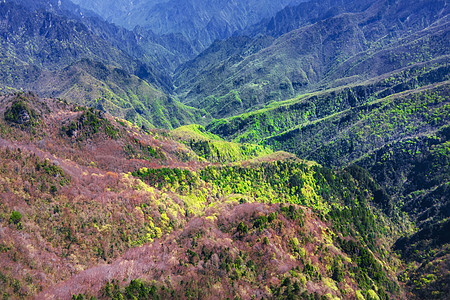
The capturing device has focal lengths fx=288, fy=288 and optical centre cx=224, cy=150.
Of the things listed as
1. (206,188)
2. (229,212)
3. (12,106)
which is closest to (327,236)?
(229,212)

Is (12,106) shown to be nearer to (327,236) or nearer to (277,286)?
(277,286)

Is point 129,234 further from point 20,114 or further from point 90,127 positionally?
point 20,114

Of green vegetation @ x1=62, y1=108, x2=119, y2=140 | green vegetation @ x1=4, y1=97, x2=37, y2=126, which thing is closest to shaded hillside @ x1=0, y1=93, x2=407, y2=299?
green vegetation @ x1=4, y1=97, x2=37, y2=126

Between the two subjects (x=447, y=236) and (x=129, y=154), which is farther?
(x=447, y=236)

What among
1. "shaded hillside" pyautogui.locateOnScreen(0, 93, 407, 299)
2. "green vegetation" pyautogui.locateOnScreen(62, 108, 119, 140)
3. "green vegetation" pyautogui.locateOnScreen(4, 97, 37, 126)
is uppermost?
"green vegetation" pyautogui.locateOnScreen(62, 108, 119, 140)

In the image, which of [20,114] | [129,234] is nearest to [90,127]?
[20,114]

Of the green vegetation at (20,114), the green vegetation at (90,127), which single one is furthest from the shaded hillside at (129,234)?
the green vegetation at (90,127)

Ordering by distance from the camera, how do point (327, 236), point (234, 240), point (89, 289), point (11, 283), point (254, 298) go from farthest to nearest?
point (327, 236) → point (234, 240) → point (254, 298) → point (89, 289) → point (11, 283)

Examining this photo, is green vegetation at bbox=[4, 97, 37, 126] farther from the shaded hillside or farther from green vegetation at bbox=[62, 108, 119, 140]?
green vegetation at bbox=[62, 108, 119, 140]

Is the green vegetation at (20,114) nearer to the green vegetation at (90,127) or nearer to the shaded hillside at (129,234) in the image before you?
the shaded hillside at (129,234)
